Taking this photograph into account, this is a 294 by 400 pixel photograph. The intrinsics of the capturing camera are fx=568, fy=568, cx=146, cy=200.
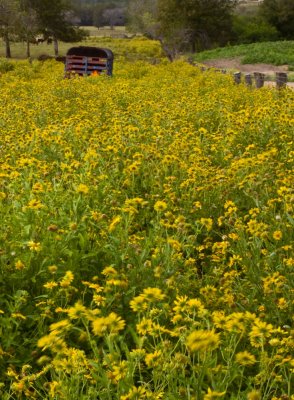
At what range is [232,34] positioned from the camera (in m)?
48.8

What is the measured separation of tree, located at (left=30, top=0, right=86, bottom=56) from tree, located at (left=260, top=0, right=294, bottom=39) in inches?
659

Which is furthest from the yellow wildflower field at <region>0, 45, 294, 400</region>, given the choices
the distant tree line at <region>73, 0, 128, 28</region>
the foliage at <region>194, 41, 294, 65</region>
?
the distant tree line at <region>73, 0, 128, 28</region>

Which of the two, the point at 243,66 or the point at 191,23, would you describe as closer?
the point at 243,66

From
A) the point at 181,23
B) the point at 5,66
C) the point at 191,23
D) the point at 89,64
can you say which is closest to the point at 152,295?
the point at 89,64

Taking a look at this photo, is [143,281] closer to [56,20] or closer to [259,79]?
[259,79]

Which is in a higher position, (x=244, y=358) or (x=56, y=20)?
(x=56, y=20)

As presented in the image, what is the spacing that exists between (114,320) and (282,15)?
51.4 meters

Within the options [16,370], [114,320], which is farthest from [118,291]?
[114,320]

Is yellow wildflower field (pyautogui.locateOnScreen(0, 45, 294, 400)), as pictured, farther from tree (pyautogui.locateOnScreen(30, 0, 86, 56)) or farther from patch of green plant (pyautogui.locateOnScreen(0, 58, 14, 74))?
tree (pyautogui.locateOnScreen(30, 0, 86, 56))

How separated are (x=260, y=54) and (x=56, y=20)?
67.1ft

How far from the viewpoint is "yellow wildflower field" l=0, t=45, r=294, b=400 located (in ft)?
6.74

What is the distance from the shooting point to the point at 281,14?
49219 millimetres

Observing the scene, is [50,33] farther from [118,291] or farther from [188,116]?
[118,291]

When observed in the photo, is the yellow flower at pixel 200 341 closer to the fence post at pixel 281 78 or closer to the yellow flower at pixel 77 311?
the yellow flower at pixel 77 311
